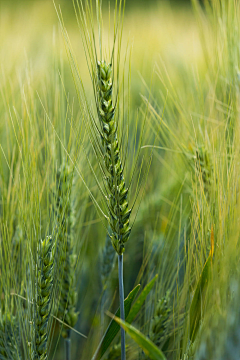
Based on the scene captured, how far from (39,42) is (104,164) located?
3.18ft

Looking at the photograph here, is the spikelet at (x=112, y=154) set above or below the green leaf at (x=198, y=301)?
above

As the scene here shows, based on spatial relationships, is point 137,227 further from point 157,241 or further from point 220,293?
point 220,293

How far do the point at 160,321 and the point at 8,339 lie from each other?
190mm

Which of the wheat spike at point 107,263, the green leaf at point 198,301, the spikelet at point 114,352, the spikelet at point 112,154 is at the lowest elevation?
the spikelet at point 114,352

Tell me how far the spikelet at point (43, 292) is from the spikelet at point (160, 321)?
13cm

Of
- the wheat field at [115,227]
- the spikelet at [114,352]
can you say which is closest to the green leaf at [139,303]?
the wheat field at [115,227]

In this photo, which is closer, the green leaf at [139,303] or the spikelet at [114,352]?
the green leaf at [139,303]

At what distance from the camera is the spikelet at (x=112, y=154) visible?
0.32m

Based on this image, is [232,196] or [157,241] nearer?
[232,196]

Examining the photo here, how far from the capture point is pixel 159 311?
0.40 meters

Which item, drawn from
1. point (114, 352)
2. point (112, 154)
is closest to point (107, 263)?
point (114, 352)

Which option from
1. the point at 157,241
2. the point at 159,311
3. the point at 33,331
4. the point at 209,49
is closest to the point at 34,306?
the point at 33,331

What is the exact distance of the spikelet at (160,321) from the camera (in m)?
0.39

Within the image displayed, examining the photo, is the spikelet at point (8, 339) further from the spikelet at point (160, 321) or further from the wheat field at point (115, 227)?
the spikelet at point (160, 321)
